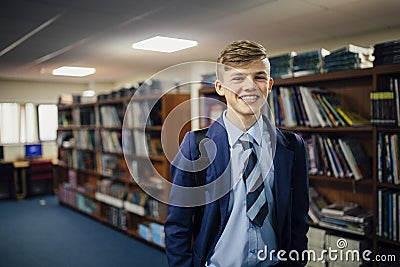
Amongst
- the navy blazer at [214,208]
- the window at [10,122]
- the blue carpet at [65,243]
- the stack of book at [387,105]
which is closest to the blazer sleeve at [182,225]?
the navy blazer at [214,208]

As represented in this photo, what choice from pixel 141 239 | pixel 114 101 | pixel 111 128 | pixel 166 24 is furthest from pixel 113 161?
pixel 166 24

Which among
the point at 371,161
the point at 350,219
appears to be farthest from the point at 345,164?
the point at 350,219

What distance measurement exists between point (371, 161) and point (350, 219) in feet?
1.32

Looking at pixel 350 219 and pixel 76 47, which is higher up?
pixel 76 47

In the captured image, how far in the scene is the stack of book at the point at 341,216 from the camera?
2.13 metres

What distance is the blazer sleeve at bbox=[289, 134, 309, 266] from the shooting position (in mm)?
1114

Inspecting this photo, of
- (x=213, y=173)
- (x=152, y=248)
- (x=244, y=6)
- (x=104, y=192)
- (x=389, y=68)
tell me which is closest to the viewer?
(x=213, y=173)

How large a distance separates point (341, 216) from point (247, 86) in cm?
159

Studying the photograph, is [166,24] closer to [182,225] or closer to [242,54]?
[242,54]

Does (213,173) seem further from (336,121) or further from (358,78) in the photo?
(358,78)

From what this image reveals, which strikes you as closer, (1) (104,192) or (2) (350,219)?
(2) (350,219)

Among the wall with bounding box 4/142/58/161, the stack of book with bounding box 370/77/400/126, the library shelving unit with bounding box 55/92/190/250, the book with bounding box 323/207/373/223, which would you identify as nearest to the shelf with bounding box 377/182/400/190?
the book with bounding box 323/207/373/223

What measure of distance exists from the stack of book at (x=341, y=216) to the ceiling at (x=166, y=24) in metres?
1.41

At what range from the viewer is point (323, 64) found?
2.26 m
